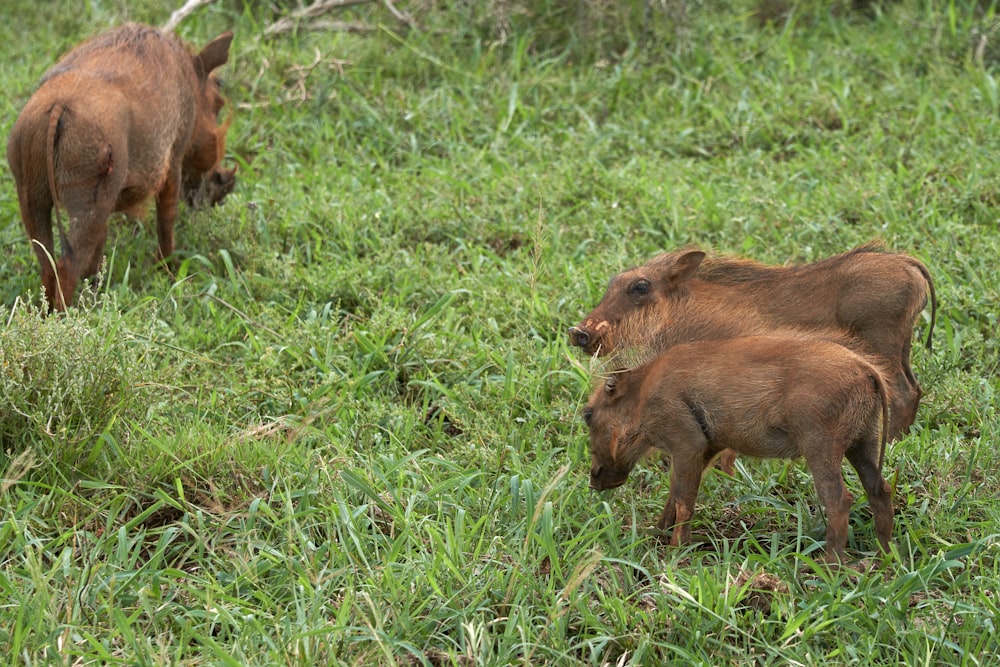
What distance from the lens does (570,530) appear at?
4020 mm

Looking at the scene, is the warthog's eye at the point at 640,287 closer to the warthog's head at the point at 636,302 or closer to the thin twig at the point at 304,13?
the warthog's head at the point at 636,302

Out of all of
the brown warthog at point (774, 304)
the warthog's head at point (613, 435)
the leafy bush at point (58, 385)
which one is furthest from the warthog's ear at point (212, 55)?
the warthog's head at point (613, 435)

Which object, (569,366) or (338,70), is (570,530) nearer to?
(569,366)

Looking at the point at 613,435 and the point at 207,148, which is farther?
the point at 207,148

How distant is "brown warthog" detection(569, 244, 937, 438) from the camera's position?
14.1 ft

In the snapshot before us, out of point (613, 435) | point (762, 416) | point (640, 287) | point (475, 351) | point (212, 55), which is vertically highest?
point (212, 55)

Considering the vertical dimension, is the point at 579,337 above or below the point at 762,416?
below

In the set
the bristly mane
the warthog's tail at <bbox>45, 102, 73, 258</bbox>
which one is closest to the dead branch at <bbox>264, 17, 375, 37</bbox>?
the warthog's tail at <bbox>45, 102, 73, 258</bbox>

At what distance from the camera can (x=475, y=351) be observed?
5223mm

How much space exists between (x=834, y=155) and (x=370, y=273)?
2.77 m

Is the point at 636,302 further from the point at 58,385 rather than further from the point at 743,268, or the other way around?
the point at 58,385

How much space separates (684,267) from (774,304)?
1.39ft

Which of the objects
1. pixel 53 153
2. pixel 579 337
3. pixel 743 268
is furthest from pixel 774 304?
pixel 53 153

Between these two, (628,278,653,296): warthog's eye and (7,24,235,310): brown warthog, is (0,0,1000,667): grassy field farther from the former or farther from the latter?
(628,278,653,296): warthog's eye
